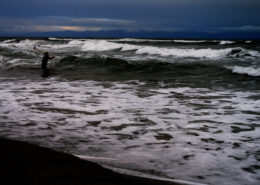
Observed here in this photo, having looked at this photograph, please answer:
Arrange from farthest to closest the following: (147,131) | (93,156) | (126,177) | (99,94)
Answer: (99,94) < (147,131) < (93,156) < (126,177)

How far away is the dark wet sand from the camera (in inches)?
89.4

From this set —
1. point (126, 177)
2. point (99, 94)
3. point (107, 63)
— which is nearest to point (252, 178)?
point (126, 177)

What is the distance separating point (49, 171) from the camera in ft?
8.00

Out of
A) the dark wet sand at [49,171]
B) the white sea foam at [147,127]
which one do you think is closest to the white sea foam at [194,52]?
the white sea foam at [147,127]

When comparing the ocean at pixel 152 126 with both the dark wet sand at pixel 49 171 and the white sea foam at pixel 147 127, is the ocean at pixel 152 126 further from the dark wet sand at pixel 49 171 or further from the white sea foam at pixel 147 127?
the dark wet sand at pixel 49 171

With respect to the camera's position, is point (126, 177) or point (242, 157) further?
point (242, 157)

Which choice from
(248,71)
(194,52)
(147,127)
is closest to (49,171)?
(147,127)

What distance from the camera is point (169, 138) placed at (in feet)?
14.1

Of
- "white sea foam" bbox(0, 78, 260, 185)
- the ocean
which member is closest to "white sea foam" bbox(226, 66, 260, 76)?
the ocean

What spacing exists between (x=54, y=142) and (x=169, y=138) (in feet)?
5.92

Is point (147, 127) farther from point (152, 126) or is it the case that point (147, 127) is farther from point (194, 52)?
point (194, 52)

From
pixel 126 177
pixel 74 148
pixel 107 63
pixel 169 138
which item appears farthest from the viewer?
pixel 107 63

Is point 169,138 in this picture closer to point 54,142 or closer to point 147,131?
point 147,131

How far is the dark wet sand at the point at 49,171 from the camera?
2.27 m
